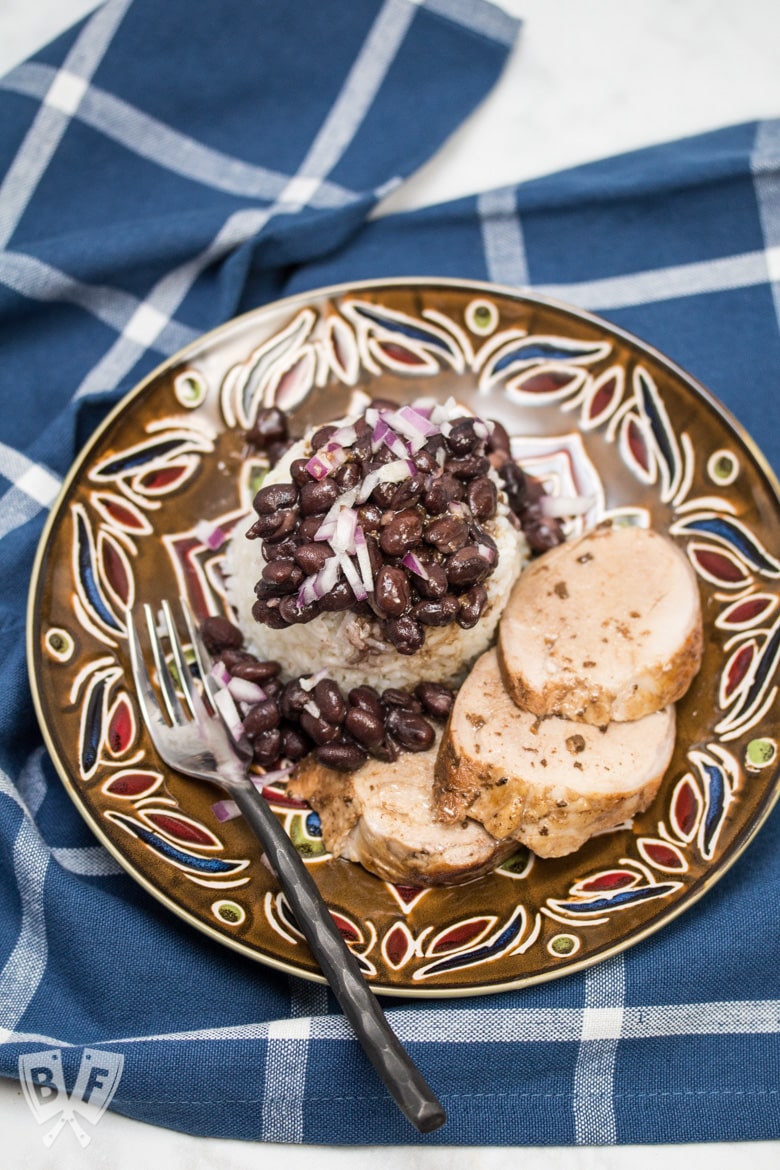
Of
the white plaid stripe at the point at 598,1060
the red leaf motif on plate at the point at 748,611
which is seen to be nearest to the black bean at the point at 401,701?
the white plaid stripe at the point at 598,1060

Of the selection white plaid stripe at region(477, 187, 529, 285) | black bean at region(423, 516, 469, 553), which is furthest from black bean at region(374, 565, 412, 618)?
white plaid stripe at region(477, 187, 529, 285)

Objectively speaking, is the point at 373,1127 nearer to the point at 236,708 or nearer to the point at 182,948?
the point at 182,948

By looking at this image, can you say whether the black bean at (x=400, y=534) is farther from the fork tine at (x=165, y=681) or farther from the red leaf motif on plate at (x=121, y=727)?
the red leaf motif on plate at (x=121, y=727)

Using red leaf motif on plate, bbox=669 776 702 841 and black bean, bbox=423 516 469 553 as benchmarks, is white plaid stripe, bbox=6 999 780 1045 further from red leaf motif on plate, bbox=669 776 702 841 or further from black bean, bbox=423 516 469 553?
black bean, bbox=423 516 469 553

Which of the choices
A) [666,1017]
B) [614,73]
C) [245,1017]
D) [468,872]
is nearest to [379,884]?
[468,872]

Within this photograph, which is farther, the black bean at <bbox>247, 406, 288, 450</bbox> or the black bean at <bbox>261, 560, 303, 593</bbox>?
the black bean at <bbox>247, 406, 288, 450</bbox>

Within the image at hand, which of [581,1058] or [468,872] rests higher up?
[468,872]
